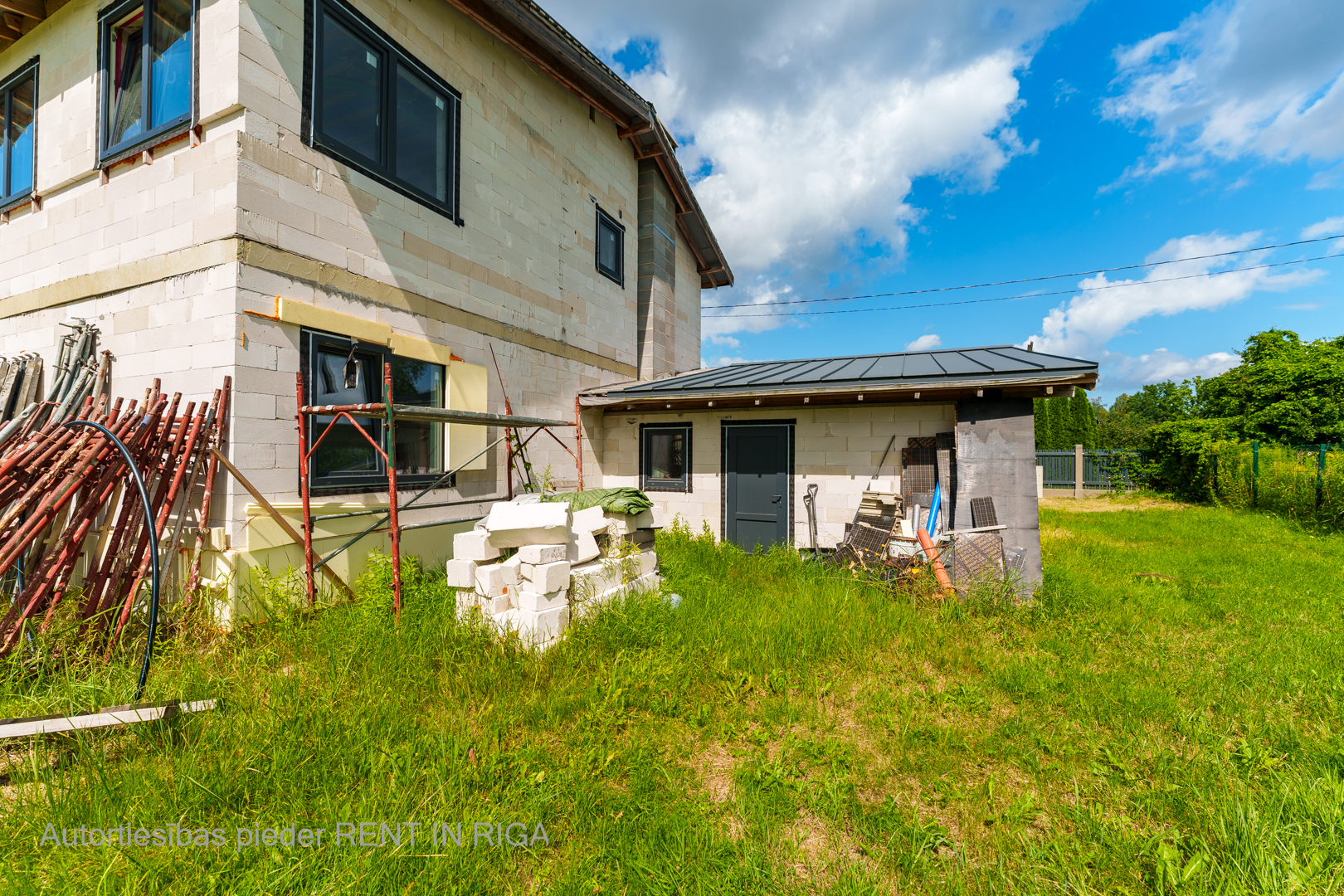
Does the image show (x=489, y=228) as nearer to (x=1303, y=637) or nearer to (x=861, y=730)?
(x=861, y=730)

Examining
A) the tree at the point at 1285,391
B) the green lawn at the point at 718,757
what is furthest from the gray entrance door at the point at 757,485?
the tree at the point at 1285,391

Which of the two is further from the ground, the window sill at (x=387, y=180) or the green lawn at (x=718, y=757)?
the window sill at (x=387, y=180)

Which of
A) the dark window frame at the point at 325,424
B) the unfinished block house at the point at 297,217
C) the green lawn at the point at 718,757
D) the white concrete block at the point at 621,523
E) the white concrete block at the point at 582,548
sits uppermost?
the unfinished block house at the point at 297,217

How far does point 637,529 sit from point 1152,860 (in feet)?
15.6

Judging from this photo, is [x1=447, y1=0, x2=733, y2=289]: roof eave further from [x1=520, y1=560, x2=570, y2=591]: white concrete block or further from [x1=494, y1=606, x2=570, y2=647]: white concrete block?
[x1=494, y1=606, x2=570, y2=647]: white concrete block

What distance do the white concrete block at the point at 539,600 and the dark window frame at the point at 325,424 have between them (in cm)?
230

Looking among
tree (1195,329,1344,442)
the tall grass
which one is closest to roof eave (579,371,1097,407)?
the tall grass

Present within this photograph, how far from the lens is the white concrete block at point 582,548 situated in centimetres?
501

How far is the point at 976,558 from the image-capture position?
19.6 ft

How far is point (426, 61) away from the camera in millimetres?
6141

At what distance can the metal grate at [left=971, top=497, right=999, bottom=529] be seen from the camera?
248 inches

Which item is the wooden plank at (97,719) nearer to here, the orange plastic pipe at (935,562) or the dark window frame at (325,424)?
the dark window frame at (325,424)

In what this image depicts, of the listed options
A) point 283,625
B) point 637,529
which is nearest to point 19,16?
point 283,625

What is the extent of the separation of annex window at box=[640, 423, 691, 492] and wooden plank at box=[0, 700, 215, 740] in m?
6.56
